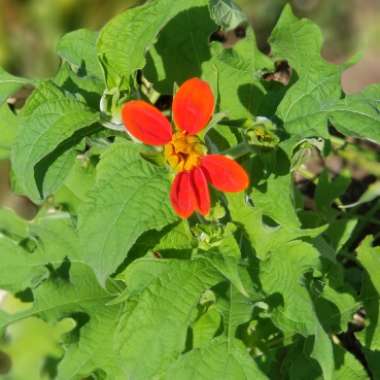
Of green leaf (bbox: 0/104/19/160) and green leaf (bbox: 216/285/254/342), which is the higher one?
green leaf (bbox: 0/104/19/160)

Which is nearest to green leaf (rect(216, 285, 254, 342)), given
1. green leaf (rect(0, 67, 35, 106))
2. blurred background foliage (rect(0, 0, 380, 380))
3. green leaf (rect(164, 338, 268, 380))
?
green leaf (rect(164, 338, 268, 380))

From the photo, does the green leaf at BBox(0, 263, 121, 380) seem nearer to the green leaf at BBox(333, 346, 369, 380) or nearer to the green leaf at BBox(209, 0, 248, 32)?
the green leaf at BBox(333, 346, 369, 380)

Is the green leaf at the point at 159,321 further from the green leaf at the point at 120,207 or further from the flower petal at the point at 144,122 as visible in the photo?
the flower petal at the point at 144,122

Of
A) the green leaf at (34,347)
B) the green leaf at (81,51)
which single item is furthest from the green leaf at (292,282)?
the green leaf at (34,347)

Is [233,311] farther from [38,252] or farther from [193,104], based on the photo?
[38,252]

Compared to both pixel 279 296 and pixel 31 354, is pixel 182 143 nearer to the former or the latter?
pixel 279 296

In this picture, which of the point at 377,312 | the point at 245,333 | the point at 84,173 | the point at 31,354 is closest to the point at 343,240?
the point at 377,312

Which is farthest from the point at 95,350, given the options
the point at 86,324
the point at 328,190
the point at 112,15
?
the point at 112,15

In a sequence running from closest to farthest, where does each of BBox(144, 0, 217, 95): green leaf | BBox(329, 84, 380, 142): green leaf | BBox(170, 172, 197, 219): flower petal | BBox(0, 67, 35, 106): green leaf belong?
BBox(170, 172, 197, 219): flower petal
BBox(329, 84, 380, 142): green leaf
BBox(0, 67, 35, 106): green leaf
BBox(144, 0, 217, 95): green leaf
